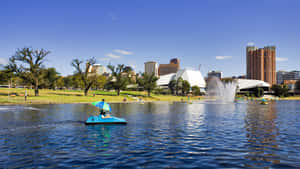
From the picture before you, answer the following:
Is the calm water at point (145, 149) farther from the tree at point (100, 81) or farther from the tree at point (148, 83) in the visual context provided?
the tree at point (148, 83)

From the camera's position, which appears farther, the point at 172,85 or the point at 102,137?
the point at 172,85

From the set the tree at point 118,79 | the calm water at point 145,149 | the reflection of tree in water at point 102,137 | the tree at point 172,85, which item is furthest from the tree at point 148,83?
the calm water at point 145,149

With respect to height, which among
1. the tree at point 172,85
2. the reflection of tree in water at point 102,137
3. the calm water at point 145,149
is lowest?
the reflection of tree in water at point 102,137

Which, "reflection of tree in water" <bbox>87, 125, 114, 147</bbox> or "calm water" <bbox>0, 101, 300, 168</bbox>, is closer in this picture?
"calm water" <bbox>0, 101, 300, 168</bbox>

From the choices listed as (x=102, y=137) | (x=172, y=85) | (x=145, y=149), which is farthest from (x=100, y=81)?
(x=145, y=149)

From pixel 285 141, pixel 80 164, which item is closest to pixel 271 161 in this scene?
pixel 285 141

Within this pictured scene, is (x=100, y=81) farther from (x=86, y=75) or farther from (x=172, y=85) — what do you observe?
(x=172, y=85)

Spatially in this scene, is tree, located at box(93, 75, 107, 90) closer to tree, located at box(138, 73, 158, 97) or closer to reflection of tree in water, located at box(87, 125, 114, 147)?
tree, located at box(138, 73, 158, 97)

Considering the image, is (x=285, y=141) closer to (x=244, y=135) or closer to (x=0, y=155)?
(x=244, y=135)

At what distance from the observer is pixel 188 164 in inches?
491

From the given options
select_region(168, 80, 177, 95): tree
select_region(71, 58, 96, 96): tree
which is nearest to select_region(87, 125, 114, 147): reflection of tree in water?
select_region(71, 58, 96, 96): tree

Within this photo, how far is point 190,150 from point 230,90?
379 feet

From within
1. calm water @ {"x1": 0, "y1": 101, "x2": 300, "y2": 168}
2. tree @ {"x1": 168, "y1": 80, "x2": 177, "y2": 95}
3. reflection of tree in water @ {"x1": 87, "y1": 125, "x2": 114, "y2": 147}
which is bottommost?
reflection of tree in water @ {"x1": 87, "y1": 125, "x2": 114, "y2": 147}

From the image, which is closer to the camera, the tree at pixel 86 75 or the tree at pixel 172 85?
the tree at pixel 86 75
